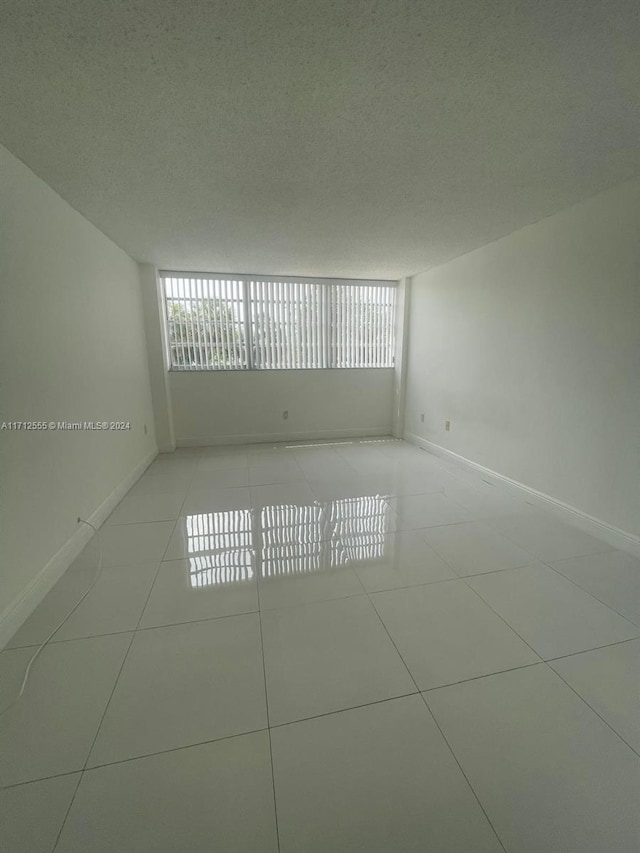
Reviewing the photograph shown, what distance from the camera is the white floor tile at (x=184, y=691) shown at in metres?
1.03

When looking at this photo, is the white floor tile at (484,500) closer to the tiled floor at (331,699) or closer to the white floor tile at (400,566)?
the tiled floor at (331,699)

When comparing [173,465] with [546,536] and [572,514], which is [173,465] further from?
[572,514]

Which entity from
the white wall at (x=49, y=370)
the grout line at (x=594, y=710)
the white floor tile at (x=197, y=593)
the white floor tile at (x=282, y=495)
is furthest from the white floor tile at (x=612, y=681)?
the white wall at (x=49, y=370)

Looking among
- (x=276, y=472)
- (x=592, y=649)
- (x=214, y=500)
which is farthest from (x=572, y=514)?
(x=214, y=500)

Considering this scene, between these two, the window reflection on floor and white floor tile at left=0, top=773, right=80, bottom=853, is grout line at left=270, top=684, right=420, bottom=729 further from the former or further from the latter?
the window reflection on floor

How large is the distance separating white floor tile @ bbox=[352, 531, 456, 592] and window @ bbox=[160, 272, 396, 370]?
2.98m

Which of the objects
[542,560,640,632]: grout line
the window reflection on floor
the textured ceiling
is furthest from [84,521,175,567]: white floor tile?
[542,560,640,632]: grout line

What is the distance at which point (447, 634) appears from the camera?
141 centimetres

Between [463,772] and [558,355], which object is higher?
[558,355]

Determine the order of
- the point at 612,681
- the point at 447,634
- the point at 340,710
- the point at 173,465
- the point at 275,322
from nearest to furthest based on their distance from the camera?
the point at 340,710 → the point at 612,681 → the point at 447,634 → the point at 173,465 → the point at 275,322

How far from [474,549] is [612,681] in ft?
2.80

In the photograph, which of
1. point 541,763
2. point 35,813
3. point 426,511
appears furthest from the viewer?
point 426,511

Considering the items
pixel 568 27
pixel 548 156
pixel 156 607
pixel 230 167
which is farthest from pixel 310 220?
pixel 156 607

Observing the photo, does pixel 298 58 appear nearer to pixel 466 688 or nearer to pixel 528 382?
pixel 466 688
